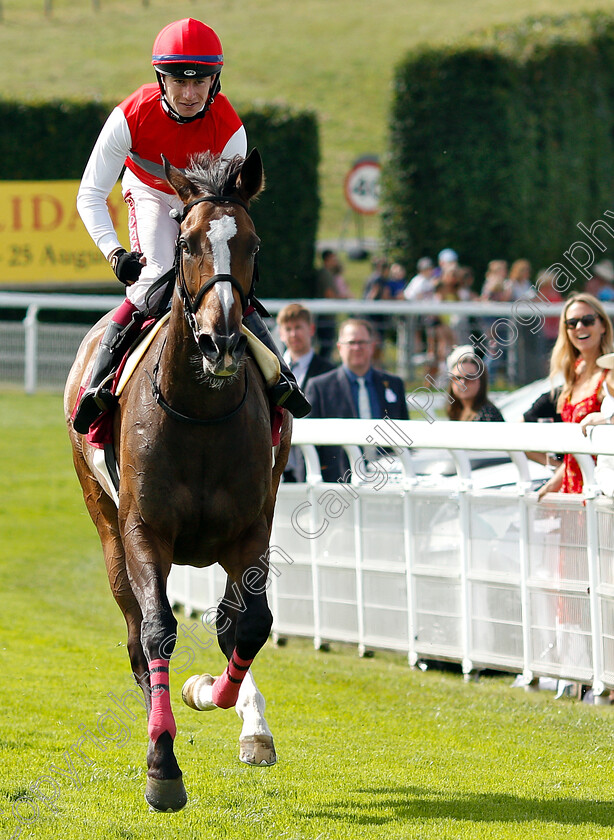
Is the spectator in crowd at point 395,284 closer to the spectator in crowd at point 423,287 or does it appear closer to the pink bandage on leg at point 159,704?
the spectator in crowd at point 423,287

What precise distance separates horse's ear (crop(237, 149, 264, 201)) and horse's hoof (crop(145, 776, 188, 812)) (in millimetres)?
1983

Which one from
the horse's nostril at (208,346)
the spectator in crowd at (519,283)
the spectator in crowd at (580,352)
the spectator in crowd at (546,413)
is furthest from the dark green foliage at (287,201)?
the horse's nostril at (208,346)

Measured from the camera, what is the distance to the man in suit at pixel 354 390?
7.60m

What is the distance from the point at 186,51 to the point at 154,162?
1.57ft

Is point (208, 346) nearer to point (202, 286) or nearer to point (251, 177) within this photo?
point (202, 286)

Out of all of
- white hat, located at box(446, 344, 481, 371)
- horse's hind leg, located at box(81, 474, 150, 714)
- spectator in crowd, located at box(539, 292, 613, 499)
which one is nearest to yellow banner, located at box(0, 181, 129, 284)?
white hat, located at box(446, 344, 481, 371)

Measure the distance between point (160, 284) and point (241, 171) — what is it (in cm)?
73

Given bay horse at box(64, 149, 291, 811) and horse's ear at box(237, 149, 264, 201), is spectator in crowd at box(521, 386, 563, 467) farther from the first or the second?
horse's ear at box(237, 149, 264, 201)

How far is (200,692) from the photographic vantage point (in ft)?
15.9

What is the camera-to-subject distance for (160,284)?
475 cm

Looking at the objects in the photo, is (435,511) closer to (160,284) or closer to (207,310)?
(160,284)

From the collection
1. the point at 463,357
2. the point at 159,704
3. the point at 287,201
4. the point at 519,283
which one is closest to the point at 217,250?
the point at 159,704

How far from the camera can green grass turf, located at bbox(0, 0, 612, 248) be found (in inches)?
1407

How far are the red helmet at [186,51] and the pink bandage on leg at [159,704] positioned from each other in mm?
2174
